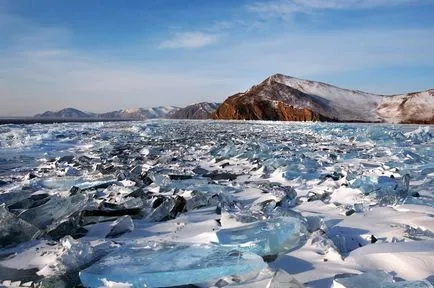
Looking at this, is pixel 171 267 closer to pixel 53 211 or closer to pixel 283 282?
pixel 283 282

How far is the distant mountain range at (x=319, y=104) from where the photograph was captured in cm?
5409

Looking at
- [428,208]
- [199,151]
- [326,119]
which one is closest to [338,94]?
[326,119]

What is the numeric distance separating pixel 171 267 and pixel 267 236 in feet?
2.14

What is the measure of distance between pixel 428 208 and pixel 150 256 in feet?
8.07

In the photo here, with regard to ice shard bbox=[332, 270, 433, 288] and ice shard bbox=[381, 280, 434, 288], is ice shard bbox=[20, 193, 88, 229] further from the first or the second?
ice shard bbox=[381, 280, 434, 288]

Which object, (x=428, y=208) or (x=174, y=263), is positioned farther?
(x=428, y=208)

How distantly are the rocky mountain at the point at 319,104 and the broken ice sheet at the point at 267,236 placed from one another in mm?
52583

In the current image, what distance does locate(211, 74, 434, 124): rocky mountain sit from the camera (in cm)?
5416

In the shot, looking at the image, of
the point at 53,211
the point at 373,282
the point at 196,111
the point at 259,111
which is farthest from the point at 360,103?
the point at 196,111

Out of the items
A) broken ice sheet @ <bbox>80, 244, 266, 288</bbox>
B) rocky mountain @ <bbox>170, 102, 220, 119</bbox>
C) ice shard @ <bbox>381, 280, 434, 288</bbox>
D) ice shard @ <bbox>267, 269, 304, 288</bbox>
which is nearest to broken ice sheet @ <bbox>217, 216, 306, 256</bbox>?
broken ice sheet @ <bbox>80, 244, 266, 288</bbox>

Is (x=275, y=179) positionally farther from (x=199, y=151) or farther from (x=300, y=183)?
(x=199, y=151)

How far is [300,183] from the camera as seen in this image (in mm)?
4664

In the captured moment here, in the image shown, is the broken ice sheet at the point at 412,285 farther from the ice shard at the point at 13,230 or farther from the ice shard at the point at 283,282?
the ice shard at the point at 13,230

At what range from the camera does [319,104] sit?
61281mm
